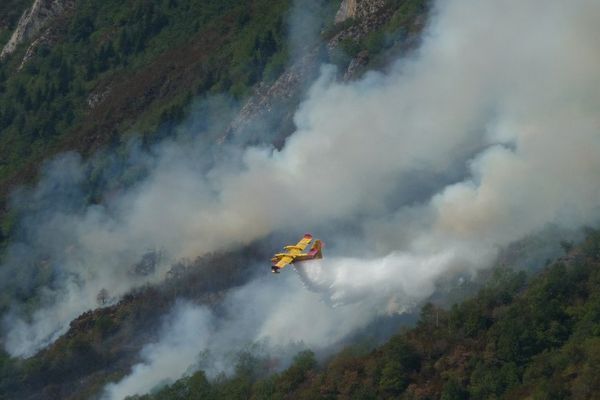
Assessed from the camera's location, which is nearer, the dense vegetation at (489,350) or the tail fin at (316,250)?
the dense vegetation at (489,350)

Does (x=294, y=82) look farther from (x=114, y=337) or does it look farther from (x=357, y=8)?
(x=114, y=337)

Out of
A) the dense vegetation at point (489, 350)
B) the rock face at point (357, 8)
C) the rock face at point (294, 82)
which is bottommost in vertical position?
the dense vegetation at point (489, 350)

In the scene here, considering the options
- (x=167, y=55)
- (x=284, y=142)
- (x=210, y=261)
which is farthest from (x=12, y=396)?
(x=167, y=55)

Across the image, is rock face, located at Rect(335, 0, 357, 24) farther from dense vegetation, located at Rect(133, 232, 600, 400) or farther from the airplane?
dense vegetation, located at Rect(133, 232, 600, 400)

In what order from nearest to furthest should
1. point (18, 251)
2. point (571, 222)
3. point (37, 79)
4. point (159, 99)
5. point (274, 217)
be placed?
point (571, 222)
point (274, 217)
point (18, 251)
point (159, 99)
point (37, 79)

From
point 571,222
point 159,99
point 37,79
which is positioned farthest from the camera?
point 37,79

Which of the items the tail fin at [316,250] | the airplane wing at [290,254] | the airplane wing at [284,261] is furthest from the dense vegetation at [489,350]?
the airplane wing at [284,261]

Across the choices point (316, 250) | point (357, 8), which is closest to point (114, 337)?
point (316, 250)

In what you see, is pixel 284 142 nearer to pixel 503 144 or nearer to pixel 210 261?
pixel 210 261

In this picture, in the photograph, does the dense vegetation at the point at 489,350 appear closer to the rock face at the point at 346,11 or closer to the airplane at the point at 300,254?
the airplane at the point at 300,254
